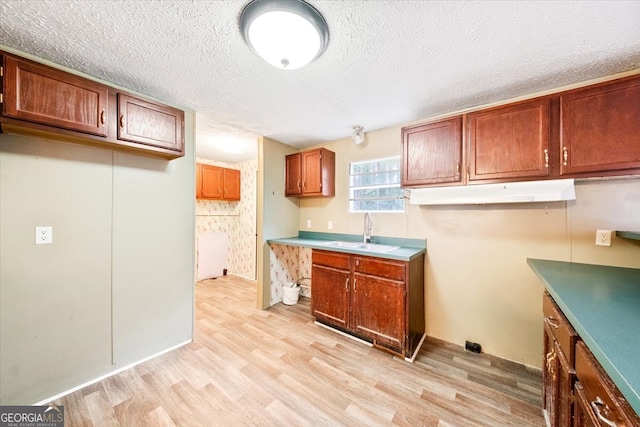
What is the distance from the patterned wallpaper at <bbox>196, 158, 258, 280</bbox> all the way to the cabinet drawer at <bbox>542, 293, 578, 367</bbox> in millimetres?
4046

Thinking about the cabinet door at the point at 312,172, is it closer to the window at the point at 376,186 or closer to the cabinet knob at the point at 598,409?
the window at the point at 376,186

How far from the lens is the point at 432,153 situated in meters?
2.11

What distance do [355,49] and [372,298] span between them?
6.63 feet

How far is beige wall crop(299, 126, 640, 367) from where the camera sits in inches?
66.8

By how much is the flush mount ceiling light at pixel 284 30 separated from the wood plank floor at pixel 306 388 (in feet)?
7.29

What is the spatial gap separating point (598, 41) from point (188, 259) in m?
3.40

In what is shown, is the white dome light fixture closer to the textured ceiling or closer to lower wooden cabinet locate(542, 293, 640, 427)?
the textured ceiling

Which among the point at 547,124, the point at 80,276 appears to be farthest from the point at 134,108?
the point at 547,124

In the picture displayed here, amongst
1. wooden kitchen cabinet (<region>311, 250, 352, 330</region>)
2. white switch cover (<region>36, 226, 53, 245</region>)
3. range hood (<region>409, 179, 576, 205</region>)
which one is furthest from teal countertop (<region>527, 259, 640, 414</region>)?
white switch cover (<region>36, 226, 53, 245</region>)

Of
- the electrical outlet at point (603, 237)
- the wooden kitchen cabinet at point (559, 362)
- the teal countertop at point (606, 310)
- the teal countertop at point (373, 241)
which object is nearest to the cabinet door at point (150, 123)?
the teal countertop at point (373, 241)

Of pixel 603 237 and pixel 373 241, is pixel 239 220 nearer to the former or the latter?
pixel 373 241

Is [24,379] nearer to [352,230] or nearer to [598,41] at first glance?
[352,230]

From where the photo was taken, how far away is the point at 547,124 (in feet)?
5.40

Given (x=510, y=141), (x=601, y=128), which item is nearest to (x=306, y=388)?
(x=510, y=141)
